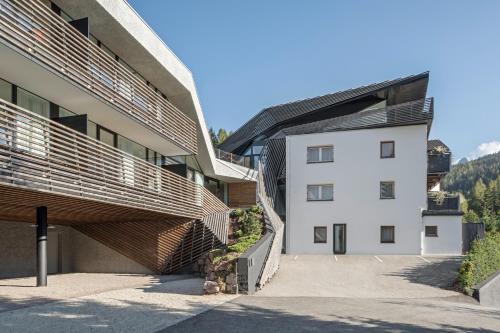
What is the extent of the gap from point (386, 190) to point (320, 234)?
164 inches

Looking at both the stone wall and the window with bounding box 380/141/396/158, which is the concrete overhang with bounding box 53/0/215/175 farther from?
the window with bounding box 380/141/396/158

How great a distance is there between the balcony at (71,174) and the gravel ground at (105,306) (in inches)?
92.4

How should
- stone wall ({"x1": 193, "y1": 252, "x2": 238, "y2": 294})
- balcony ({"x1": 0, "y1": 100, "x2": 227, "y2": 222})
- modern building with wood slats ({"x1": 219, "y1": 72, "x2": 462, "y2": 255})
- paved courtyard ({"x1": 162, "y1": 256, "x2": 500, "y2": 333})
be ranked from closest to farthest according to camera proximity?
paved courtyard ({"x1": 162, "y1": 256, "x2": 500, "y2": 333}), balcony ({"x1": 0, "y1": 100, "x2": 227, "y2": 222}), stone wall ({"x1": 193, "y1": 252, "x2": 238, "y2": 294}), modern building with wood slats ({"x1": 219, "y1": 72, "x2": 462, "y2": 255})

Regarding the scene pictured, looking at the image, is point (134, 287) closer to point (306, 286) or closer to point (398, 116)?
point (306, 286)

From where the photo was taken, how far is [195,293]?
36.8ft

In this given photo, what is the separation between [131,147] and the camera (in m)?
16.3

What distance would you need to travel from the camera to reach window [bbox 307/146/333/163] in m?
23.2

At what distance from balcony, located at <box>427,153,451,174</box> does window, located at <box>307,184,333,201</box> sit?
583cm

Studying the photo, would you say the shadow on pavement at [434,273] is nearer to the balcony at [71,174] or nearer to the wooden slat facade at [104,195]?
the wooden slat facade at [104,195]

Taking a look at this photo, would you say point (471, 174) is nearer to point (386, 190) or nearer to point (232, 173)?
point (386, 190)

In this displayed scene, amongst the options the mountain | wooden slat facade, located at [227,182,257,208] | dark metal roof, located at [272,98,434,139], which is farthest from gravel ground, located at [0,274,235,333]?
the mountain

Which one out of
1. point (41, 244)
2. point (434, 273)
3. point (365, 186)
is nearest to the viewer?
point (41, 244)

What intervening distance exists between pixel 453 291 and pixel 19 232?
48.4ft

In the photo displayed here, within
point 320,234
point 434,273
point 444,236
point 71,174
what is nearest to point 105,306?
point 71,174
